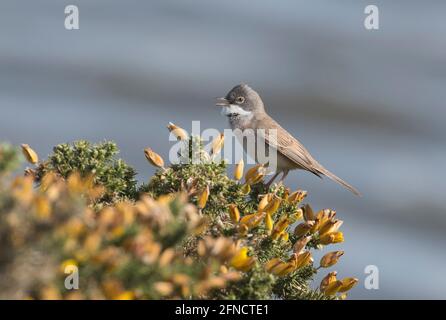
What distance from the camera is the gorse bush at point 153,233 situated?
266cm

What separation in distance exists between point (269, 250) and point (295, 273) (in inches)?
8.0

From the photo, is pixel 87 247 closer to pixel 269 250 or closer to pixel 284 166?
pixel 269 250

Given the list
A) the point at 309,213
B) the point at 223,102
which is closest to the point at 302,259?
the point at 309,213

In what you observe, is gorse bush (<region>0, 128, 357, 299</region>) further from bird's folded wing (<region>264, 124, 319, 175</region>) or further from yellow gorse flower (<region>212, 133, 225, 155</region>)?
bird's folded wing (<region>264, 124, 319, 175</region>)

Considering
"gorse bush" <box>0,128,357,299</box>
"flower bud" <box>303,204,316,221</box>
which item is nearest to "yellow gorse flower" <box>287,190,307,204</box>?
"gorse bush" <box>0,128,357,299</box>

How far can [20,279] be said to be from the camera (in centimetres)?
257

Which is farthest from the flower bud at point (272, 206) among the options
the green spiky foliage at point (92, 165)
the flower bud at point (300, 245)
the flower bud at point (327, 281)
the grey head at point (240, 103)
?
the grey head at point (240, 103)

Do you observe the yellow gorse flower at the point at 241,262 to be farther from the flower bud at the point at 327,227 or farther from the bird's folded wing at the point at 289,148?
the bird's folded wing at the point at 289,148

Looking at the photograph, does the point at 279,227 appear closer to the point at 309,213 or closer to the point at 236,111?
the point at 309,213

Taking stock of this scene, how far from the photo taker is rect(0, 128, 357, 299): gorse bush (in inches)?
105

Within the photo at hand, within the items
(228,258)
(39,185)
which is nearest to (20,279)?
(228,258)

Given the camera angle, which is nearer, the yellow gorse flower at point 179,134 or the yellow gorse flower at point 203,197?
the yellow gorse flower at point 203,197

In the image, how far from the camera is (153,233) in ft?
9.96

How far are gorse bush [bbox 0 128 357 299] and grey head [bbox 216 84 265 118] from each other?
3169 mm
